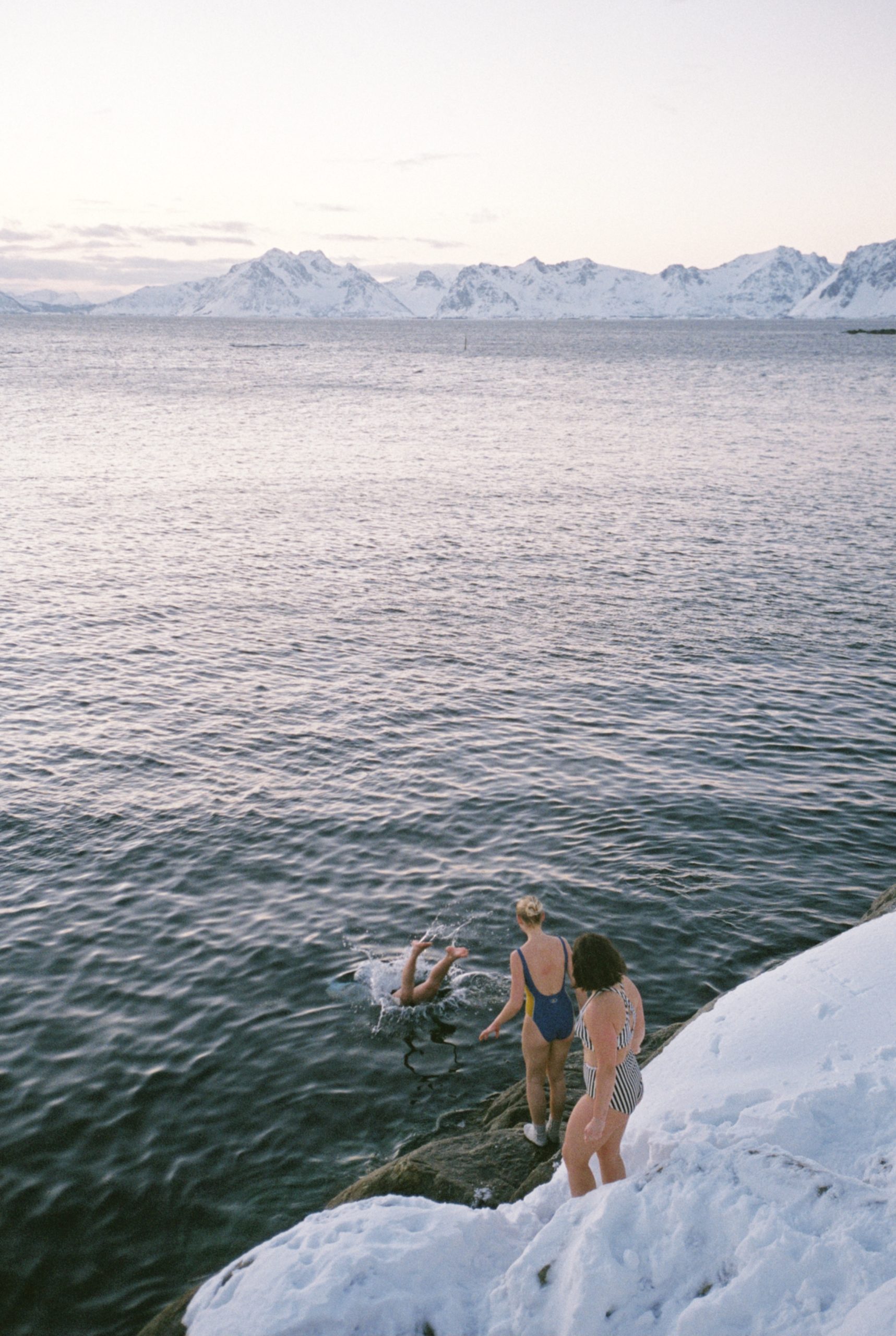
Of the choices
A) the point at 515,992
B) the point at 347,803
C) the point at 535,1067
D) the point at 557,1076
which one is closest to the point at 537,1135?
the point at 557,1076

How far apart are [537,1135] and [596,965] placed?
3575mm

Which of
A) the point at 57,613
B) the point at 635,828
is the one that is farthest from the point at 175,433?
the point at 635,828

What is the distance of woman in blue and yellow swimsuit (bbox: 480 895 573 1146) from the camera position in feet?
32.8

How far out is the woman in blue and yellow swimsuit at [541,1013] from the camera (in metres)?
9.98

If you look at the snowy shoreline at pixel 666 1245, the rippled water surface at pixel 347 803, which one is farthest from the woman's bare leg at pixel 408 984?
the snowy shoreline at pixel 666 1245

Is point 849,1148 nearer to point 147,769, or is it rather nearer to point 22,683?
point 147,769

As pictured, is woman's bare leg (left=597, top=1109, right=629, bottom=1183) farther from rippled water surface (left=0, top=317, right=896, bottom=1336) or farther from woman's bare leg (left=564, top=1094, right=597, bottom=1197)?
rippled water surface (left=0, top=317, right=896, bottom=1336)

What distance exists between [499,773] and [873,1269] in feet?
49.4

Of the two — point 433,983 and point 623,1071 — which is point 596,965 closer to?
point 623,1071

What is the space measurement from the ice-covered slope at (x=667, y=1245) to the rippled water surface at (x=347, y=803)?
306 centimetres

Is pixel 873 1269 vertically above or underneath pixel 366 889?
above

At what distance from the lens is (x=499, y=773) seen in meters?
21.6

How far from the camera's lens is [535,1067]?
1036cm

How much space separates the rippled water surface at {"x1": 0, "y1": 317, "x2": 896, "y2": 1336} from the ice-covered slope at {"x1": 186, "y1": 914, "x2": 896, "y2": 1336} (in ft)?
10.0
